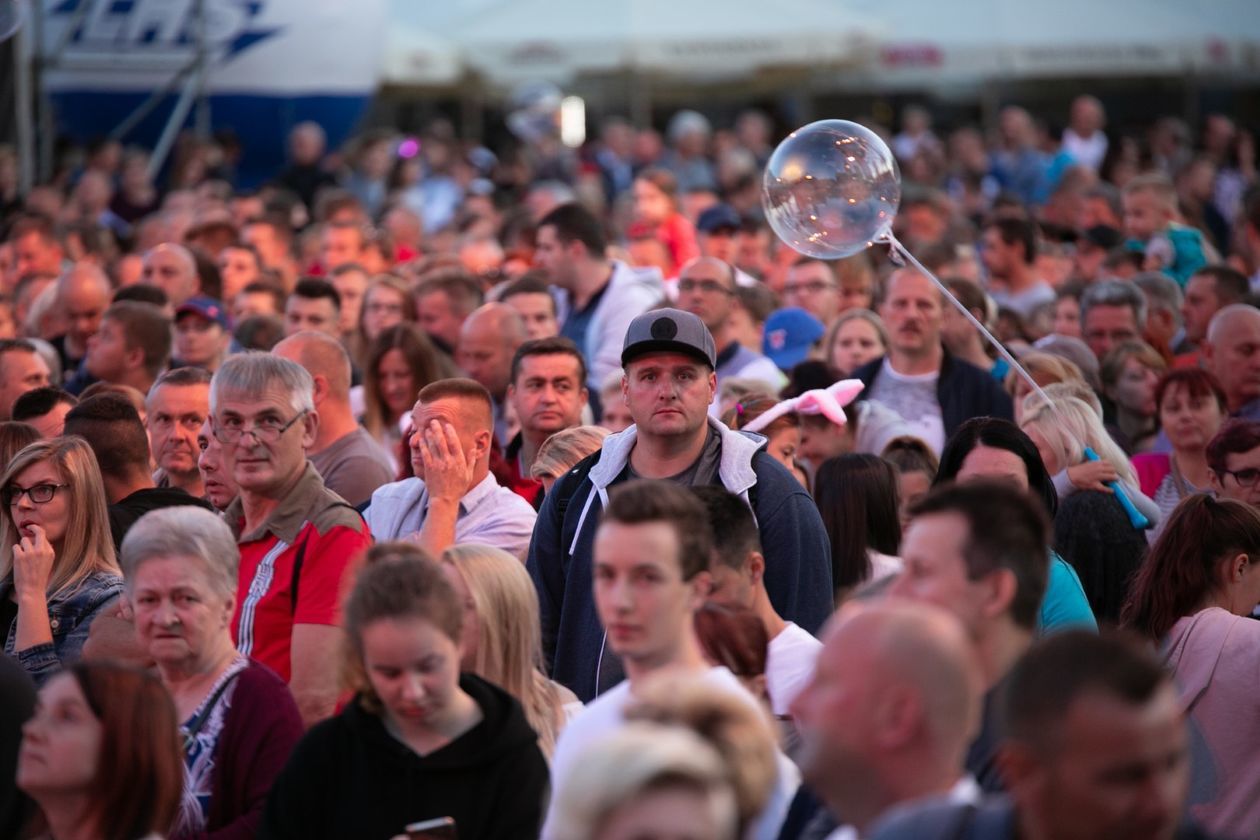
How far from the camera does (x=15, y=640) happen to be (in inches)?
223

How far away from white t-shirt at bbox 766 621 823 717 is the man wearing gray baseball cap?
71cm

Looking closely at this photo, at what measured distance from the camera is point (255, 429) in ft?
19.1

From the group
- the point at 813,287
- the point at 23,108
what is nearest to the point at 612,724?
the point at 813,287

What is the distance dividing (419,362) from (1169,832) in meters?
6.01

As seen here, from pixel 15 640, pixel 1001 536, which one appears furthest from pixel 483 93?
pixel 1001 536

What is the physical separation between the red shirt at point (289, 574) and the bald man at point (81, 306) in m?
5.04

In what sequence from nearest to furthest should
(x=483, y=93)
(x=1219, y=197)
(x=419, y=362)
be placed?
(x=419, y=362)
(x=1219, y=197)
(x=483, y=93)

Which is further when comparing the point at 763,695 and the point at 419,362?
the point at 419,362

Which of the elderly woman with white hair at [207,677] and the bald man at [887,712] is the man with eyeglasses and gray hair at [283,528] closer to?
the elderly woman with white hair at [207,677]

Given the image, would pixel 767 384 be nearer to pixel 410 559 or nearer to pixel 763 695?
pixel 763 695

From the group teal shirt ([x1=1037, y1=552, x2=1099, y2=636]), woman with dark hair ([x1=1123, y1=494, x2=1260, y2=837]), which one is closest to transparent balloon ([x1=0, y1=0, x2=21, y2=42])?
teal shirt ([x1=1037, y1=552, x2=1099, y2=636])

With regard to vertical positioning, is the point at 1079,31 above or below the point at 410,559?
above

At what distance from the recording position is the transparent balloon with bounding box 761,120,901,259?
6.68 metres

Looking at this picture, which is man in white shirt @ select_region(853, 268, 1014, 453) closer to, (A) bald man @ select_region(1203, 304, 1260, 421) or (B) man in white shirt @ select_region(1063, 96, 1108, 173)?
(A) bald man @ select_region(1203, 304, 1260, 421)
